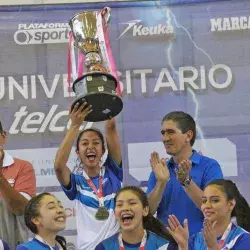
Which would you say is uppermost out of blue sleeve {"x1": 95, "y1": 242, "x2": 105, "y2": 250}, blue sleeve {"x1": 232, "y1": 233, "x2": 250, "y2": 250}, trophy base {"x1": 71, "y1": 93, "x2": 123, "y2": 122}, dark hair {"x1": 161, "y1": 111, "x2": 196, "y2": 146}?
trophy base {"x1": 71, "y1": 93, "x2": 123, "y2": 122}

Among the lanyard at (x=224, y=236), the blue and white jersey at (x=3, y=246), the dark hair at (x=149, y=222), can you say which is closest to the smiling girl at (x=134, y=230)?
the dark hair at (x=149, y=222)

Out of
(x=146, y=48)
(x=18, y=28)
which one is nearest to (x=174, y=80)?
(x=146, y=48)

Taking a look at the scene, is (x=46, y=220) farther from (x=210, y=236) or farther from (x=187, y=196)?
(x=210, y=236)

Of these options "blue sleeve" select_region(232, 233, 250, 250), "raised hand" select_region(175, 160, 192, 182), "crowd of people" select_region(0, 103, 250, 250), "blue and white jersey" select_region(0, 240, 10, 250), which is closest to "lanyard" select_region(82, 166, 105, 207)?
"crowd of people" select_region(0, 103, 250, 250)

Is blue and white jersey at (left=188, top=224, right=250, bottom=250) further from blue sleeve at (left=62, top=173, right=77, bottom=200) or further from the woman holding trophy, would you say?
blue sleeve at (left=62, top=173, right=77, bottom=200)

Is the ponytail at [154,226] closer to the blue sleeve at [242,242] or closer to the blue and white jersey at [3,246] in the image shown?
the blue sleeve at [242,242]

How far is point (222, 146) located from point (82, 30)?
1.28 metres

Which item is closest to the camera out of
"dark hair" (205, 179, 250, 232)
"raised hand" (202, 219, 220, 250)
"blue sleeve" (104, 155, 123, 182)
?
"raised hand" (202, 219, 220, 250)

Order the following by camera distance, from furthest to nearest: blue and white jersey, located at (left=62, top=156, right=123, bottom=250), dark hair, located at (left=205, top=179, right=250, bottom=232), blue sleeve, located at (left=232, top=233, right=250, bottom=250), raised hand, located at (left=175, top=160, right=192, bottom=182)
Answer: blue and white jersey, located at (left=62, top=156, right=123, bottom=250) < raised hand, located at (left=175, top=160, right=192, bottom=182) < dark hair, located at (left=205, top=179, right=250, bottom=232) < blue sleeve, located at (left=232, top=233, right=250, bottom=250)

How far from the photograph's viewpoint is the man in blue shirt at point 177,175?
3.88 m

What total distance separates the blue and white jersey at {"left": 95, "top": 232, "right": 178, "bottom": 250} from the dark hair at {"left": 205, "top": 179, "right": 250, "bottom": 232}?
32 cm

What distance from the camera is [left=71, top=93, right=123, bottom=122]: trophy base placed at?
3871 mm

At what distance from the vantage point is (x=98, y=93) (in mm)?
3834

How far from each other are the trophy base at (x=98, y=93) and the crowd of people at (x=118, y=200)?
2.3 inches
